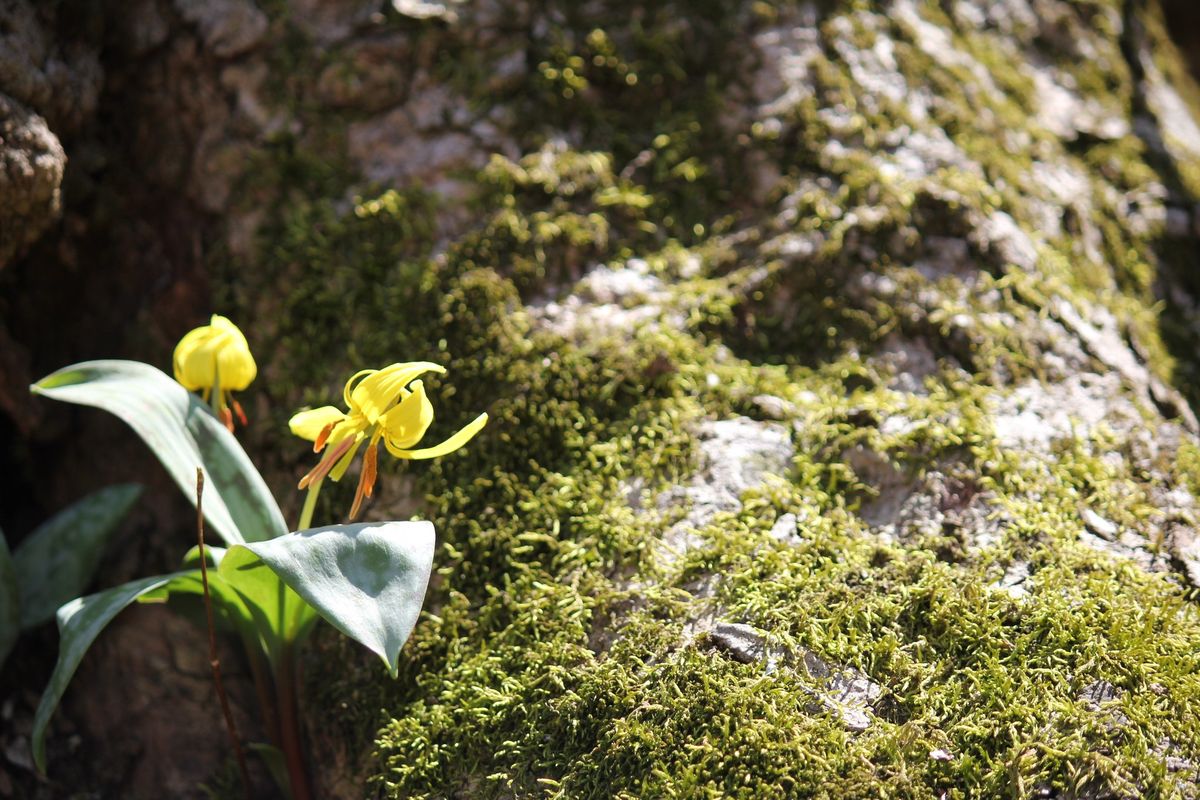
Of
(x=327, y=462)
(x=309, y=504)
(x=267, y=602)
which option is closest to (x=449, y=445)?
(x=327, y=462)

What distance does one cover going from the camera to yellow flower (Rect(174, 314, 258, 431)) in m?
1.62

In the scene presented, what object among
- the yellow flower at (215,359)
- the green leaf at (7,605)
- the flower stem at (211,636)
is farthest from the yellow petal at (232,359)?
the green leaf at (7,605)

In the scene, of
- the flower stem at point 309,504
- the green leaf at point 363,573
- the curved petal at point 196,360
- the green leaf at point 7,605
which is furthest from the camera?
the green leaf at point 7,605

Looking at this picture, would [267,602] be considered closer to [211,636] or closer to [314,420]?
[211,636]

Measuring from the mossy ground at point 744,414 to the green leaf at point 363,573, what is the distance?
0.32 metres

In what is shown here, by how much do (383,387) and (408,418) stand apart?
0.06m

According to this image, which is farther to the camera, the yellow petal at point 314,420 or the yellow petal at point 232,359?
the yellow petal at point 232,359

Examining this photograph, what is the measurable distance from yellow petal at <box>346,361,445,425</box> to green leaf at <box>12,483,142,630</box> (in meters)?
0.85

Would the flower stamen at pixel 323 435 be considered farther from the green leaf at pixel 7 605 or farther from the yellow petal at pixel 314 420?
the green leaf at pixel 7 605

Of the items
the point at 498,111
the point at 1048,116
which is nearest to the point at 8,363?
the point at 498,111

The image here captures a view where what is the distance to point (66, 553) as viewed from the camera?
6.27ft

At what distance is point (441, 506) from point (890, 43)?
1.64m

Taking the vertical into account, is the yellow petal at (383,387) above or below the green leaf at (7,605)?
above

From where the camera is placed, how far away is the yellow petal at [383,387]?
1.38m
